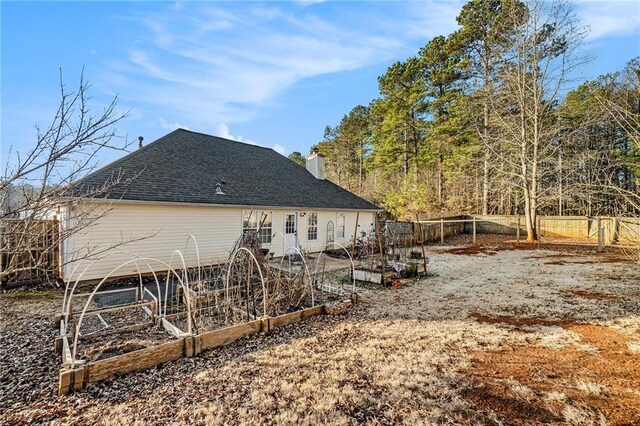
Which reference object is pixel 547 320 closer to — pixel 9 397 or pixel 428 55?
pixel 9 397

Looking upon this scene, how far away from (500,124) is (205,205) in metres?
17.3

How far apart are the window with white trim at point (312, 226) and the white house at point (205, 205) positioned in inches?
1.8

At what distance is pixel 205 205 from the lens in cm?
985

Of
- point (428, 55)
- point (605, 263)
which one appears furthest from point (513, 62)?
point (605, 263)

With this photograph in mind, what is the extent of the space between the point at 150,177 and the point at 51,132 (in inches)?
320

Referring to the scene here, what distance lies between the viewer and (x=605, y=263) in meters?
10.6

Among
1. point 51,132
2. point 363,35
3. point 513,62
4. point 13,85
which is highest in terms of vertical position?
point 513,62

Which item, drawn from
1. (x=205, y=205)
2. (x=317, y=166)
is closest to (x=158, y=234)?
(x=205, y=205)

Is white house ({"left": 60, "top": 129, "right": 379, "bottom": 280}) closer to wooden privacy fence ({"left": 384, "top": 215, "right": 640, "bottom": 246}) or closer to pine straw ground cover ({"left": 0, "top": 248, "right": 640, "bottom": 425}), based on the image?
pine straw ground cover ({"left": 0, "top": 248, "right": 640, "bottom": 425})

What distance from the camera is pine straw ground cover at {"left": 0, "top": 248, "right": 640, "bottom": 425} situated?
9.17 feet

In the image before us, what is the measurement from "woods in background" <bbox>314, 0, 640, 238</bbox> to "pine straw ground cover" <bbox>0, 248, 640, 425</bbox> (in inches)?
401

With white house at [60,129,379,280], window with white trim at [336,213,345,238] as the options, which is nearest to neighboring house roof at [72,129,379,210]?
white house at [60,129,379,280]

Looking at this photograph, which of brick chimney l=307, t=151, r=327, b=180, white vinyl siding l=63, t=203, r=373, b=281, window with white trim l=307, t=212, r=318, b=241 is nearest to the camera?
white vinyl siding l=63, t=203, r=373, b=281

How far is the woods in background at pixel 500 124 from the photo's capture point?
15680 mm
